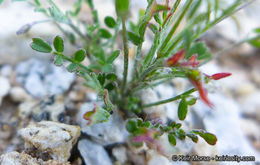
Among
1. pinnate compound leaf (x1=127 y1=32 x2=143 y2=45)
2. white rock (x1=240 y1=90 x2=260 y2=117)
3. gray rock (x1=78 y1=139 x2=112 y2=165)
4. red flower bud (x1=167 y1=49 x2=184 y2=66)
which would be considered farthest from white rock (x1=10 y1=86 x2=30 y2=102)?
white rock (x1=240 y1=90 x2=260 y2=117)

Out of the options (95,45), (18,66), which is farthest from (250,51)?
(18,66)

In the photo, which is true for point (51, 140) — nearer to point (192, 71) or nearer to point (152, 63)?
point (152, 63)

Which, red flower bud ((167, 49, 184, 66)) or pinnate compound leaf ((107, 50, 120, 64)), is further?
pinnate compound leaf ((107, 50, 120, 64))

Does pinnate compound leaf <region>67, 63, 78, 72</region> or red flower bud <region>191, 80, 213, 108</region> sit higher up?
pinnate compound leaf <region>67, 63, 78, 72</region>

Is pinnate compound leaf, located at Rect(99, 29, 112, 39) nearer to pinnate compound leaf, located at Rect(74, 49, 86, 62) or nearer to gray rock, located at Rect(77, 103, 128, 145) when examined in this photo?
pinnate compound leaf, located at Rect(74, 49, 86, 62)

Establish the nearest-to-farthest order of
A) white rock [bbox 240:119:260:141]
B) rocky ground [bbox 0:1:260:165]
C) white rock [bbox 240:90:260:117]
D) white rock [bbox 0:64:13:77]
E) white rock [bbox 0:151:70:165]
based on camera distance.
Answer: white rock [bbox 0:151:70:165] < rocky ground [bbox 0:1:260:165] < white rock [bbox 0:64:13:77] < white rock [bbox 240:119:260:141] < white rock [bbox 240:90:260:117]

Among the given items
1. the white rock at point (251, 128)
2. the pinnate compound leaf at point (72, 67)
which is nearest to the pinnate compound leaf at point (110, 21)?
the pinnate compound leaf at point (72, 67)

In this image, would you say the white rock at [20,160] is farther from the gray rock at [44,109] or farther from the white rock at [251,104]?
the white rock at [251,104]

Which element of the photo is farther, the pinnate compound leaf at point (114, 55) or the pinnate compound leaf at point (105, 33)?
the pinnate compound leaf at point (105, 33)
